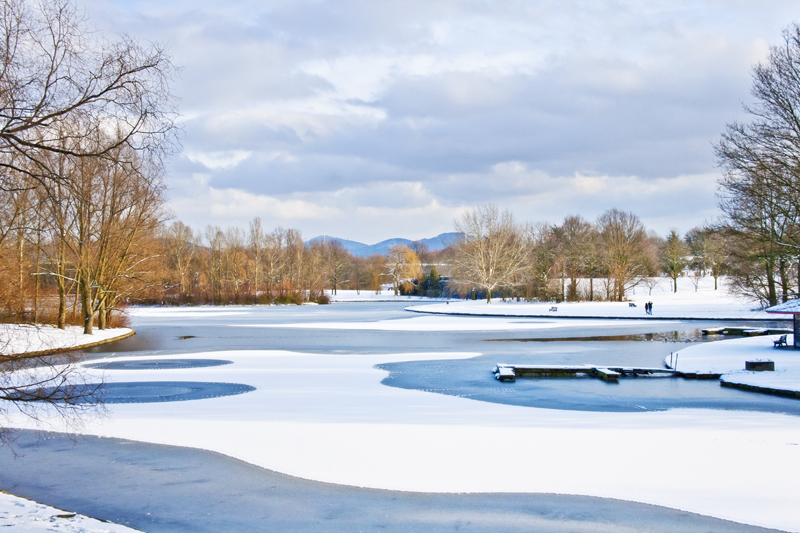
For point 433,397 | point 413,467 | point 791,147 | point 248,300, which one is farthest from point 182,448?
point 248,300

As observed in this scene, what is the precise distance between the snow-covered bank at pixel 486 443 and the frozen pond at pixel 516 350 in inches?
52.6

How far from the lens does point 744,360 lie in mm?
17938

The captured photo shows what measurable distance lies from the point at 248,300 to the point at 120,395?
63762mm

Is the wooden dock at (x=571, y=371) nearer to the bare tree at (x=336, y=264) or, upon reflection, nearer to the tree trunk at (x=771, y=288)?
the tree trunk at (x=771, y=288)

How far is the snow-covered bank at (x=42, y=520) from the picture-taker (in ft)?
17.8

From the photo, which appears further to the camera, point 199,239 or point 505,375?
point 199,239

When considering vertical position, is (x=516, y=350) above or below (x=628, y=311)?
below

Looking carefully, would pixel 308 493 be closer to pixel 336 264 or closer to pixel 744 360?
pixel 744 360

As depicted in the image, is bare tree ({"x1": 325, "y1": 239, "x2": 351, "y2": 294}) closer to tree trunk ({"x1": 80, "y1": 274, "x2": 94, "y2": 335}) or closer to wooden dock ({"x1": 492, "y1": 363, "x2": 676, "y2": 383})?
tree trunk ({"x1": 80, "y1": 274, "x2": 94, "y2": 335})

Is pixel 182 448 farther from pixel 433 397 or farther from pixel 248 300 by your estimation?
pixel 248 300

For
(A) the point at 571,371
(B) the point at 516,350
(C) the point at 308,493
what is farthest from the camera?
(B) the point at 516,350

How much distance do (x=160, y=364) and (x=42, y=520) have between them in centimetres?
1420

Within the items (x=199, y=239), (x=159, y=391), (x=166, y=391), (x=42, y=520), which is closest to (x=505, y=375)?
(x=166, y=391)

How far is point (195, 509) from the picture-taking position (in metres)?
6.58
